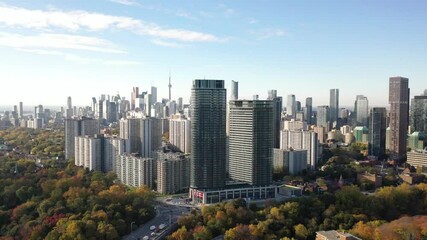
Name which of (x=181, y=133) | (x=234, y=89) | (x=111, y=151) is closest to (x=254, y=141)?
(x=111, y=151)

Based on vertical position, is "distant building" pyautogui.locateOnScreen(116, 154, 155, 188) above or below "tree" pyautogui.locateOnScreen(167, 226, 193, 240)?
above

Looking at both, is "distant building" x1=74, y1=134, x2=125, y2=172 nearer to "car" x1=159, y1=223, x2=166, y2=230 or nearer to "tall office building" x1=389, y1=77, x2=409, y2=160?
"car" x1=159, y1=223, x2=166, y2=230

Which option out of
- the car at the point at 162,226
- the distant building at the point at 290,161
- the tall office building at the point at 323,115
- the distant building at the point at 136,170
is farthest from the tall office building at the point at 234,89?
the car at the point at 162,226

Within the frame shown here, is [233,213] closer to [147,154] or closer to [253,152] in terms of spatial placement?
[253,152]

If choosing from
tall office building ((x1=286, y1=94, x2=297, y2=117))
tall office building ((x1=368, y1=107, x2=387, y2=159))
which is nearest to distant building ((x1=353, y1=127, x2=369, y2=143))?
tall office building ((x1=368, y1=107, x2=387, y2=159))

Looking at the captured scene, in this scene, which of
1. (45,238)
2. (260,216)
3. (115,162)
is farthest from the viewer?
(115,162)

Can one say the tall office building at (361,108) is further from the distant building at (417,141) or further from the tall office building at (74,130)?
the tall office building at (74,130)

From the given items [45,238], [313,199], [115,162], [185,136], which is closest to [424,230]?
[313,199]
